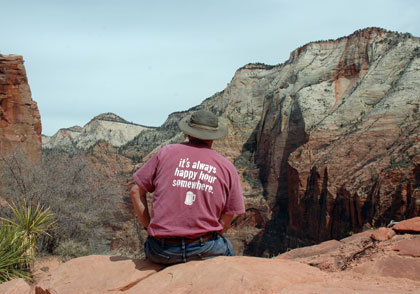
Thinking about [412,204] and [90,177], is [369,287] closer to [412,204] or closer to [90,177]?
[90,177]

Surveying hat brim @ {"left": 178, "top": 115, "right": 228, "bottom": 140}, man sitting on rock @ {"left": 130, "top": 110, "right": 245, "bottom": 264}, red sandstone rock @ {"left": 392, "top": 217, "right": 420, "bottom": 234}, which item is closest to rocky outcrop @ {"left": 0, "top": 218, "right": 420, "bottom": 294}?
man sitting on rock @ {"left": 130, "top": 110, "right": 245, "bottom": 264}

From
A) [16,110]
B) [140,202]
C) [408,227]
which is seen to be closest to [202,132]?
[140,202]

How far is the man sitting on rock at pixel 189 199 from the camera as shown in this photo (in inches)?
144

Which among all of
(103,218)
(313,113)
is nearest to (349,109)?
(313,113)

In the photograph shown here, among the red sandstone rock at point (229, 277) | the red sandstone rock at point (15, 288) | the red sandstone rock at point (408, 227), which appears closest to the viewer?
the red sandstone rock at point (229, 277)

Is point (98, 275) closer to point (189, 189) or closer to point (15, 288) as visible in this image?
point (189, 189)

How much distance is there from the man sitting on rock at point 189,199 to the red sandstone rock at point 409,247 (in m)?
1.57

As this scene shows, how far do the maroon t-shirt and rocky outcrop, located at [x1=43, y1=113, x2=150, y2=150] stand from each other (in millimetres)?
75990

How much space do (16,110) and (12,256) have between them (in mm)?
18220

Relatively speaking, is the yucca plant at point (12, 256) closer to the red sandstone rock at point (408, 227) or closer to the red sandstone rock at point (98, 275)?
the red sandstone rock at point (98, 275)

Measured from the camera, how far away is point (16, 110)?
24.6m

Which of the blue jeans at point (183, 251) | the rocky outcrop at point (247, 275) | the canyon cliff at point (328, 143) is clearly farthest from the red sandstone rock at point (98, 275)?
the canyon cliff at point (328, 143)

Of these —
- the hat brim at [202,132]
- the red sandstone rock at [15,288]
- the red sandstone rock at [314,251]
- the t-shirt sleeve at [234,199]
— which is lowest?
the red sandstone rock at [314,251]

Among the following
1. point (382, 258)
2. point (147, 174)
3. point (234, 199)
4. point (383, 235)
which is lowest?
point (383, 235)
